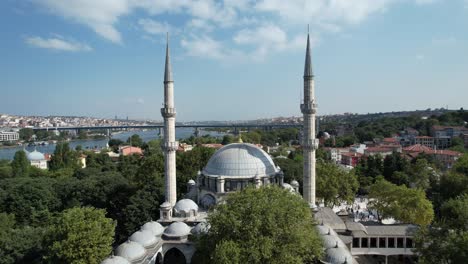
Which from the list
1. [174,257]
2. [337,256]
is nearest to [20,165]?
[174,257]

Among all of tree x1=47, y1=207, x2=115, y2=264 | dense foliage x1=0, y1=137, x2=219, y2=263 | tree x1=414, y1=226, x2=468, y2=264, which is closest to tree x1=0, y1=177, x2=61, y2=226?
dense foliage x1=0, y1=137, x2=219, y2=263

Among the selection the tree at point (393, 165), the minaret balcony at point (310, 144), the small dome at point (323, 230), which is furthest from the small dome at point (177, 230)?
the tree at point (393, 165)

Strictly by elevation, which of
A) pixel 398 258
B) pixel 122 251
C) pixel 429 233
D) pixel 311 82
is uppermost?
pixel 311 82

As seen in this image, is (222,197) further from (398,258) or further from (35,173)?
(35,173)

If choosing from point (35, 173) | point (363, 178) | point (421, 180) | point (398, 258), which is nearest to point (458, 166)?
point (421, 180)

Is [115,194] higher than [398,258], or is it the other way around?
[115,194]

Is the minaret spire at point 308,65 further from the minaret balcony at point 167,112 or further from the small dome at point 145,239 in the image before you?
the small dome at point 145,239
